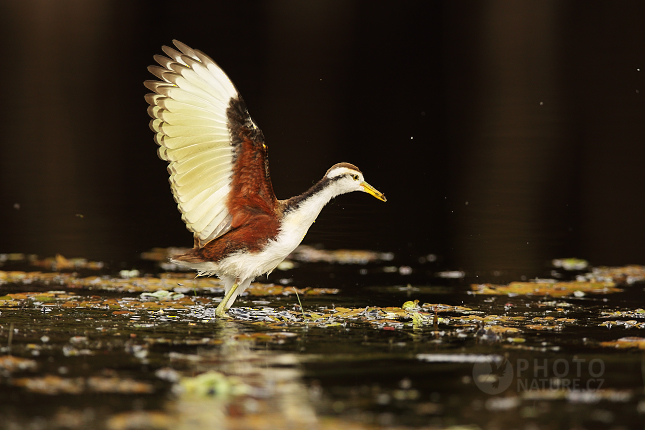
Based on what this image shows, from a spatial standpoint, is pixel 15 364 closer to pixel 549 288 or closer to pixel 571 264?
pixel 549 288

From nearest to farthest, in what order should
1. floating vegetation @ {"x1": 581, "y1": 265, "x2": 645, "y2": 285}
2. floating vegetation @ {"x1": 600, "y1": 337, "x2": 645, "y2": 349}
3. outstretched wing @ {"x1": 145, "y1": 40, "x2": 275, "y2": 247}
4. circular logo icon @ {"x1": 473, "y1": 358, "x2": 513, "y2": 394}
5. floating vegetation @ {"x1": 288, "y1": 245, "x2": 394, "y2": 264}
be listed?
circular logo icon @ {"x1": 473, "y1": 358, "x2": 513, "y2": 394}
floating vegetation @ {"x1": 600, "y1": 337, "x2": 645, "y2": 349}
outstretched wing @ {"x1": 145, "y1": 40, "x2": 275, "y2": 247}
floating vegetation @ {"x1": 581, "y1": 265, "x2": 645, "y2": 285}
floating vegetation @ {"x1": 288, "y1": 245, "x2": 394, "y2": 264}

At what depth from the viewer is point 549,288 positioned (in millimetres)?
10508

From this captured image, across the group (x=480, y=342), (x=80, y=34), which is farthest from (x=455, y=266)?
(x=80, y=34)

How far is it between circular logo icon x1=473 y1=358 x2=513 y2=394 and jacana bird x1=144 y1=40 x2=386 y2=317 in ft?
8.47

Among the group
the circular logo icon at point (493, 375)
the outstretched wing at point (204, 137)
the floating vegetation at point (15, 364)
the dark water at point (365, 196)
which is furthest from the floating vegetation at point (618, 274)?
the floating vegetation at point (15, 364)

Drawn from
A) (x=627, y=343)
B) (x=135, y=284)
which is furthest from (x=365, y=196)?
(x=627, y=343)

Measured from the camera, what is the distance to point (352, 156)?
19766 mm

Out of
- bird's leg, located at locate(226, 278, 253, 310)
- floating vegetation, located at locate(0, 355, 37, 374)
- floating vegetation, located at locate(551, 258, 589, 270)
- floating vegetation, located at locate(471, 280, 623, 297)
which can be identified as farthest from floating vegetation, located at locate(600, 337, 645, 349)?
floating vegetation, located at locate(0, 355, 37, 374)

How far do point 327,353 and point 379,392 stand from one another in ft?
3.92

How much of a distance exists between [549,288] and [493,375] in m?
4.07

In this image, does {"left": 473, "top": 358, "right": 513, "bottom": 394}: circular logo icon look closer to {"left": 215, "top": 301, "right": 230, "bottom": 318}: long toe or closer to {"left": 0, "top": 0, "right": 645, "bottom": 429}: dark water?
{"left": 0, "top": 0, "right": 645, "bottom": 429}: dark water

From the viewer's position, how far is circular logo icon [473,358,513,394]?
20.9ft

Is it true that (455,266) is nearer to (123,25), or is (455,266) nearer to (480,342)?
(480,342)

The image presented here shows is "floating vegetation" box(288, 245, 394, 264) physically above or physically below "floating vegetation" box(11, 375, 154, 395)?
above
